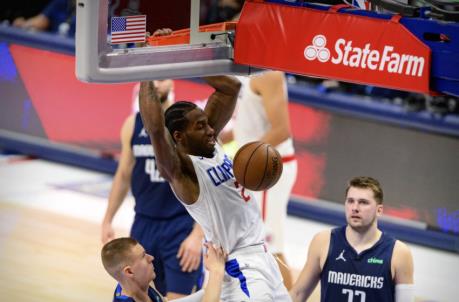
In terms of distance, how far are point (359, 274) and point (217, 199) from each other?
949 mm

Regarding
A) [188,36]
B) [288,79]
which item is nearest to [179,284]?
[188,36]

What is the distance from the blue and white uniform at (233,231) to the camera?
6285mm

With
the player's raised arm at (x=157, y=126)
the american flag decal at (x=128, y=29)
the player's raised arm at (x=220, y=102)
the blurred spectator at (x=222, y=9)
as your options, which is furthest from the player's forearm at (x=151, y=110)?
the blurred spectator at (x=222, y=9)

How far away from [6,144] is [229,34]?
6.75 m

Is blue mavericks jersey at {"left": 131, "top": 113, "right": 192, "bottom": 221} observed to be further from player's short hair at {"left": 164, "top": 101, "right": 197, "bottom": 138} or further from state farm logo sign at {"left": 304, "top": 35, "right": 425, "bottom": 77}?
state farm logo sign at {"left": 304, "top": 35, "right": 425, "bottom": 77}

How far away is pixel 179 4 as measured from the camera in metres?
5.74

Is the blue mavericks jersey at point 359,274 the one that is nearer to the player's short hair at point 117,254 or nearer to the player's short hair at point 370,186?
the player's short hair at point 370,186

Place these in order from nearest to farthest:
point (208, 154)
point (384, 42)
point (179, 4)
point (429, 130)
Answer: point (384, 42), point (179, 4), point (208, 154), point (429, 130)

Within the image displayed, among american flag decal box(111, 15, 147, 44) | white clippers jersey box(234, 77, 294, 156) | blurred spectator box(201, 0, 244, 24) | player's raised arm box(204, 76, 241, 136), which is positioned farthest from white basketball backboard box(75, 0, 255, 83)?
blurred spectator box(201, 0, 244, 24)

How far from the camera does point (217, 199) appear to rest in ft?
20.7

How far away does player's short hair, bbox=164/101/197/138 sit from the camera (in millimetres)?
6234

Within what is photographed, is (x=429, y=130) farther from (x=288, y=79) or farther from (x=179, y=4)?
(x=179, y=4)

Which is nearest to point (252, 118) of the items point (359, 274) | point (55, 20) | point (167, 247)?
point (167, 247)

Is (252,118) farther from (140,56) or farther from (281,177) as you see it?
(140,56)
